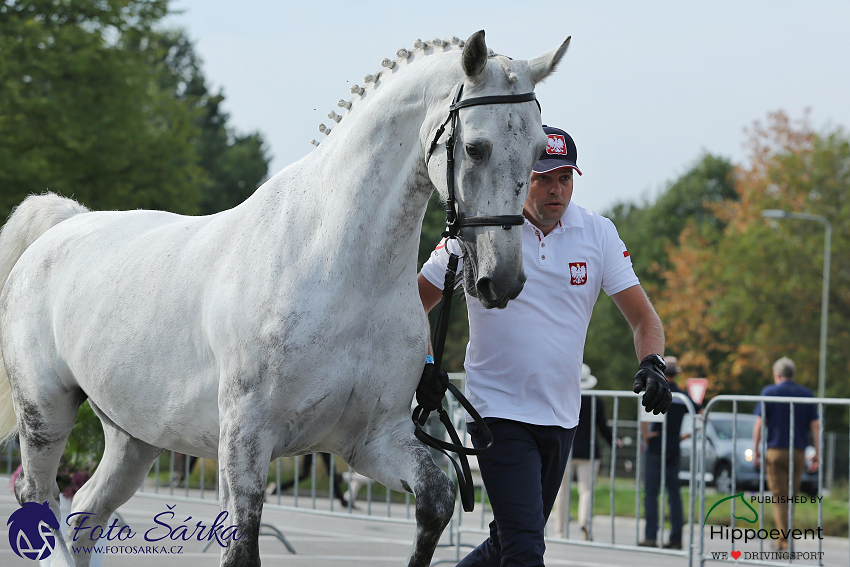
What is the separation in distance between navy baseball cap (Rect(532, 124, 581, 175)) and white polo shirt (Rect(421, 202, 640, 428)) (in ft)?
0.82

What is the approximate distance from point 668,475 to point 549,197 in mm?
7281

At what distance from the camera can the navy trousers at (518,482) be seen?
3.72 m

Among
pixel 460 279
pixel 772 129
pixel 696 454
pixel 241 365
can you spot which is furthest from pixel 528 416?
pixel 772 129

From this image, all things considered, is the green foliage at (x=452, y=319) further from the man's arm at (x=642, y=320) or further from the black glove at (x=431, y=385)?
the black glove at (x=431, y=385)

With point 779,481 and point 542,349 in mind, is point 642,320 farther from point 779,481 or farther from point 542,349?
point 779,481

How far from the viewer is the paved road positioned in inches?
324

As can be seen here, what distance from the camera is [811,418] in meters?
8.87

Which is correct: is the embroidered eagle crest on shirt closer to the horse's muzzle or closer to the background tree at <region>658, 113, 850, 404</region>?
the horse's muzzle

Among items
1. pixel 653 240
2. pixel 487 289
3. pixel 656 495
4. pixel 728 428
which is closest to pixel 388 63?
pixel 487 289

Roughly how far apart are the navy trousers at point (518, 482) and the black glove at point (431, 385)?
307 millimetres

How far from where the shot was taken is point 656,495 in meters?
10.0

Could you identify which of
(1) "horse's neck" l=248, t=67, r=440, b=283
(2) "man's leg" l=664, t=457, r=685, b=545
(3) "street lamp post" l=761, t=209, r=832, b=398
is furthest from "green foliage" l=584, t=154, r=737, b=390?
(1) "horse's neck" l=248, t=67, r=440, b=283

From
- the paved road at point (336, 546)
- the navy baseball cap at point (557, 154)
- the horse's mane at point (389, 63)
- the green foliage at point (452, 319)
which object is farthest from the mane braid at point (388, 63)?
the green foliage at point (452, 319)

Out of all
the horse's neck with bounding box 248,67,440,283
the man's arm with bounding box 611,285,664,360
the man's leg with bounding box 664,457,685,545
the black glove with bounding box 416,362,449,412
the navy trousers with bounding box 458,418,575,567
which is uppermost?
the horse's neck with bounding box 248,67,440,283
